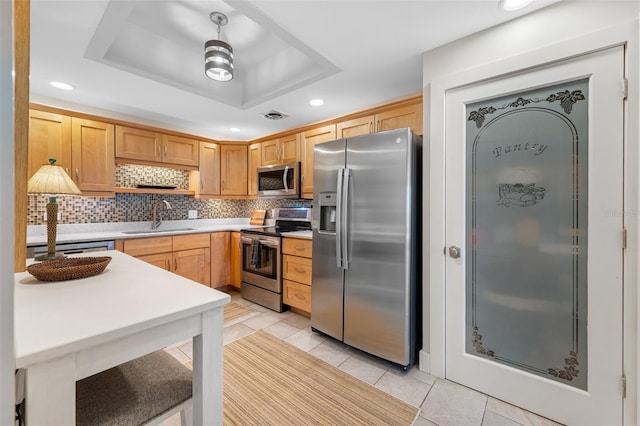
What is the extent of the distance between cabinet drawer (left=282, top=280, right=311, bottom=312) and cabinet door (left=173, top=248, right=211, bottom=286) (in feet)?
3.90

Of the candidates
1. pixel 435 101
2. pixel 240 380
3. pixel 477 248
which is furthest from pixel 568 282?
pixel 240 380

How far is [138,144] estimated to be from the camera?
10.5 feet

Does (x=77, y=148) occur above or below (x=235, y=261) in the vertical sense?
above

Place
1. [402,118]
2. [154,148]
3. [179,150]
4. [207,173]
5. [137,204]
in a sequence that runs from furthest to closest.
Answer: [207,173] → [179,150] → [137,204] → [154,148] → [402,118]

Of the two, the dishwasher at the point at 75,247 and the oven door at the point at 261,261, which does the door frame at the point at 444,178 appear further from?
the dishwasher at the point at 75,247

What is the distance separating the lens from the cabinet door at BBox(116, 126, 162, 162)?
307cm

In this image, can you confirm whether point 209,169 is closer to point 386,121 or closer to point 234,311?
point 234,311

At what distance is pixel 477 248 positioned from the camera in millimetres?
1767

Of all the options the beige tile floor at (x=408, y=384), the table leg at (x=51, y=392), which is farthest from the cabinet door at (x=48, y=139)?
the table leg at (x=51, y=392)

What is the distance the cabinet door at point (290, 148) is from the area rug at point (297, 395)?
92.6 inches

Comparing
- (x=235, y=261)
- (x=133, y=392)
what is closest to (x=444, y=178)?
(x=133, y=392)

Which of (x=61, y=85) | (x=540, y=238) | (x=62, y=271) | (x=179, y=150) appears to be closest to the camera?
(x=62, y=271)

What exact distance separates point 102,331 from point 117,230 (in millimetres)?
3208

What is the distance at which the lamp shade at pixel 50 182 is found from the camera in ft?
5.39
